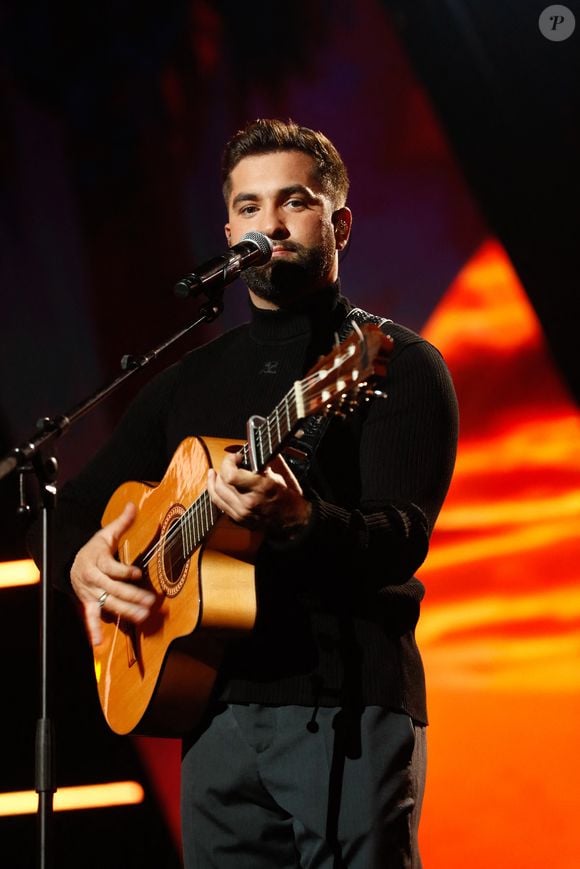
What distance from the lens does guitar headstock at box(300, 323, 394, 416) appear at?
1.68 m

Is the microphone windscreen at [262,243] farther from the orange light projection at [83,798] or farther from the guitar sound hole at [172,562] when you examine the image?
the orange light projection at [83,798]

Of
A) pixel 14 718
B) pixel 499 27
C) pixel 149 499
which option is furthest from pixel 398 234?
pixel 14 718

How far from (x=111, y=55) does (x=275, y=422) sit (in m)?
2.53

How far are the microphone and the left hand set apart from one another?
42cm

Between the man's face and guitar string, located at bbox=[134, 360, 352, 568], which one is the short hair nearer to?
the man's face

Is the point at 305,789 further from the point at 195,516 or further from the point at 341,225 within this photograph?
the point at 341,225

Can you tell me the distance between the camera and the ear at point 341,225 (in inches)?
104

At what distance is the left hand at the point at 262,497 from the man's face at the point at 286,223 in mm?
Result: 724

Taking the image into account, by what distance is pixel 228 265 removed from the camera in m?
2.19

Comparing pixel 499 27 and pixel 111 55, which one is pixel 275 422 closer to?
pixel 499 27

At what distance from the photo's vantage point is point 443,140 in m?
3.47

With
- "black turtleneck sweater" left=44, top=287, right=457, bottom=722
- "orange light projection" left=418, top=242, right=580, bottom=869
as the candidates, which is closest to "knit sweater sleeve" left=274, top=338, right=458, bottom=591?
"black turtleneck sweater" left=44, top=287, right=457, bottom=722

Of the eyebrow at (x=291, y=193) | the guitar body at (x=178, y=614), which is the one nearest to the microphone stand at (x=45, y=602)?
the guitar body at (x=178, y=614)

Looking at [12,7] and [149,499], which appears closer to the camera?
[149,499]
